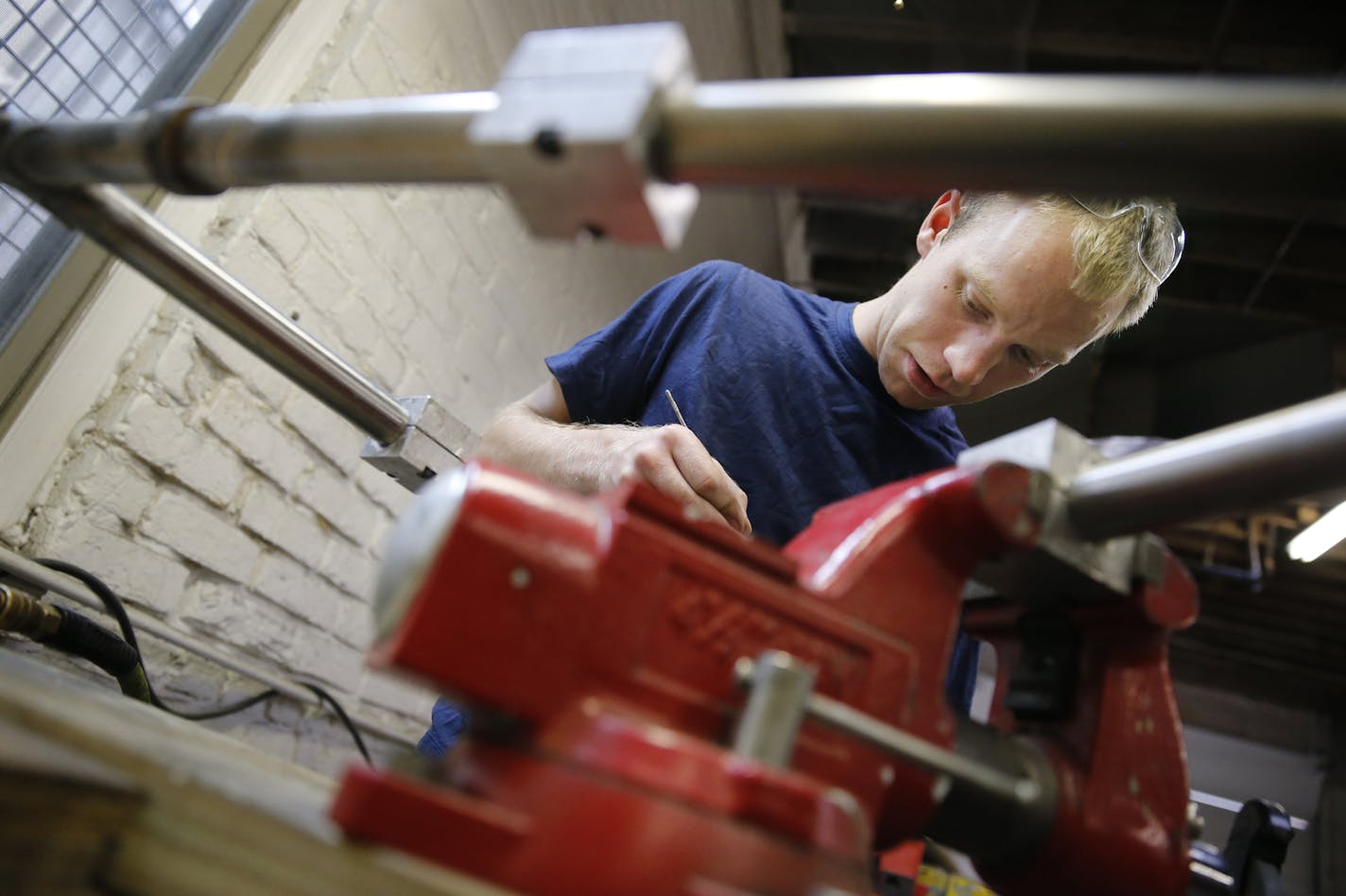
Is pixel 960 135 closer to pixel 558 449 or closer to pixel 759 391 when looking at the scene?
pixel 558 449

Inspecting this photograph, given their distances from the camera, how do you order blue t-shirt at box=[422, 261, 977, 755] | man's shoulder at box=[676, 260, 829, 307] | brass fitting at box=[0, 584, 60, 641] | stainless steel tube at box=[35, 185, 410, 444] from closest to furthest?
stainless steel tube at box=[35, 185, 410, 444] → brass fitting at box=[0, 584, 60, 641] → blue t-shirt at box=[422, 261, 977, 755] → man's shoulder at box=[676, 260, 829, 307]

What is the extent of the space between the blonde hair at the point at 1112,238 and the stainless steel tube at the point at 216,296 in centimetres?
89

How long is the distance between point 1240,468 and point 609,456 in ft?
1.90

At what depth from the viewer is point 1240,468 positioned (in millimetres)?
468

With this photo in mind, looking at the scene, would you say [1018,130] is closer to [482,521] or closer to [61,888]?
[482,521]

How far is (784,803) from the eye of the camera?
0.36 meters

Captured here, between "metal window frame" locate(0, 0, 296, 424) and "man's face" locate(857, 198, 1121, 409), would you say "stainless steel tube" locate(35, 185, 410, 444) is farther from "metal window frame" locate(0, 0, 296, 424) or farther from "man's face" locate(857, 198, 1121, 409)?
"man's face" locate(857, 198, 1121, 409)

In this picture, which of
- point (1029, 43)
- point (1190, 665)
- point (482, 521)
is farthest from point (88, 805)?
point (1190, 665)

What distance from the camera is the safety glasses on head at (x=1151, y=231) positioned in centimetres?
109

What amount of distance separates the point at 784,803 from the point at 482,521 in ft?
0.62

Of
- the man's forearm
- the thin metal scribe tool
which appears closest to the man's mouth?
the thin metal scribe tool

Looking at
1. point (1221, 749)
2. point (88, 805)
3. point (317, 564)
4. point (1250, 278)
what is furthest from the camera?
point (1221, 749)

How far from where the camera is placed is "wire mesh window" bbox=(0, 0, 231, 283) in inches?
45.4

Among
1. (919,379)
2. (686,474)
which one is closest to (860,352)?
(919,379)
